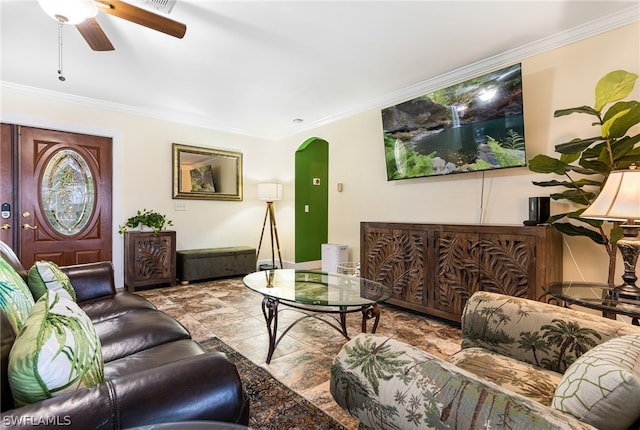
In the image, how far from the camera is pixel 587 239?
2469mm

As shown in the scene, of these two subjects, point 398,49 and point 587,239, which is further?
point 398,49

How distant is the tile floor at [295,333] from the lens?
1961mm

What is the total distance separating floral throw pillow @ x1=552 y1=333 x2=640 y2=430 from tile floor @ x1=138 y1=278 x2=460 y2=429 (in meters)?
1.07

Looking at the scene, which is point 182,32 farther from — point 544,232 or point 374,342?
point 544,232

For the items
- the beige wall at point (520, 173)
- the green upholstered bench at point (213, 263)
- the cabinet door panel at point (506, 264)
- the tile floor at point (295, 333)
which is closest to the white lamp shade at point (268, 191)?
the green upholstered bench at point (213, 263)

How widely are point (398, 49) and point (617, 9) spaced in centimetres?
156

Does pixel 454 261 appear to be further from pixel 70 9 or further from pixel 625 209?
pixel 70 9

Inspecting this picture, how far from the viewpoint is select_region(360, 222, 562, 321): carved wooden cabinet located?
2387mm

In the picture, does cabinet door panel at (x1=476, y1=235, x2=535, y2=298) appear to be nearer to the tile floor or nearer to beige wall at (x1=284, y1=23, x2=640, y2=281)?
beige wall at (x1=284, y1=23, x2=640, y2=281)

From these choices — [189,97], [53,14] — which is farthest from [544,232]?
[189,97]

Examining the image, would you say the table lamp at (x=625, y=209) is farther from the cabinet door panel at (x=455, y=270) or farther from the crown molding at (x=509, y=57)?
the crown molding at (x=509, y=57)

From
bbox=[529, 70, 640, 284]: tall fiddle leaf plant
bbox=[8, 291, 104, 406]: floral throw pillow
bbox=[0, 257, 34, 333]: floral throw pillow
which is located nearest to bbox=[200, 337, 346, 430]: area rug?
bbox=[8, 291, 104, 406]: floral throw pillow

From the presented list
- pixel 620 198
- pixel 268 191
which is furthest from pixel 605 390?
pixel 268 191

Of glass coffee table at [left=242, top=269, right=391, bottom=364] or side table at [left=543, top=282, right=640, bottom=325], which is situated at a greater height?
side table at [left=543, top=282, right=640, bottom=325]
